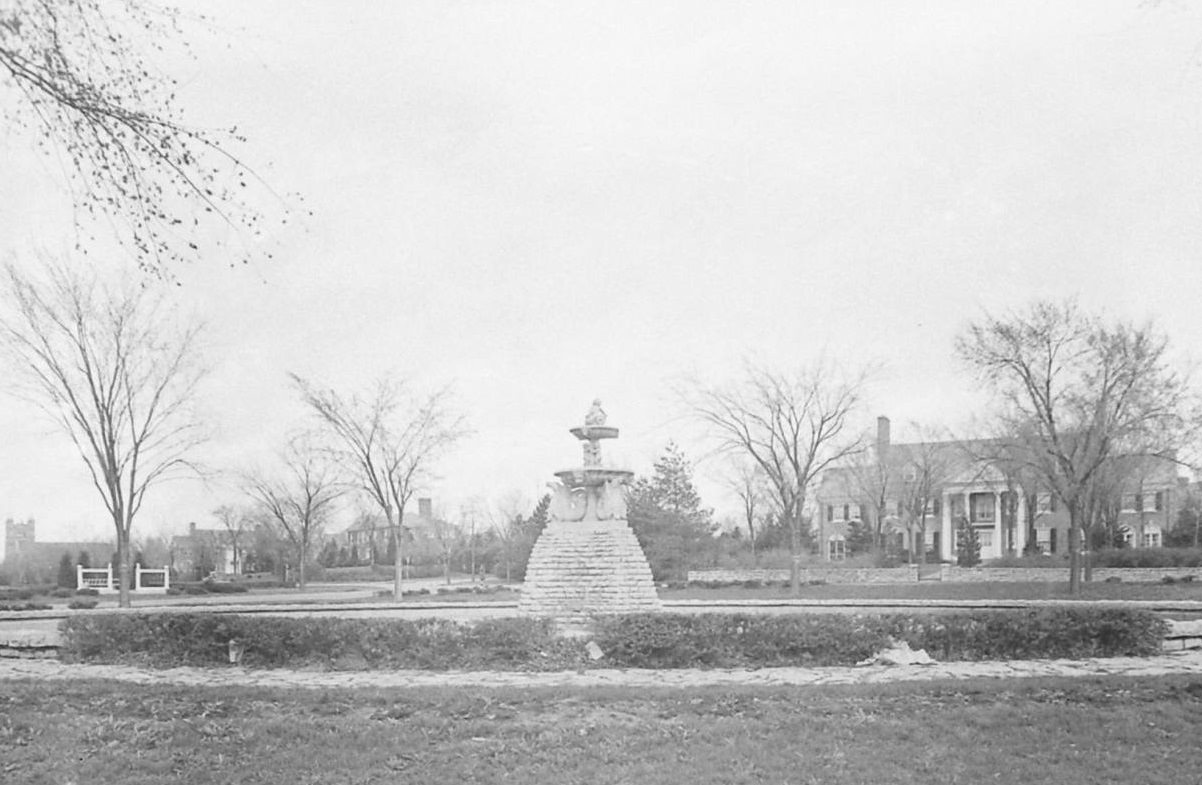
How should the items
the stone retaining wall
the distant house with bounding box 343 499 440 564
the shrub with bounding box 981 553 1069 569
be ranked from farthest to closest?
1. the distant house with bounding box 343 499 440 564
2. the shrub with bounding box 981 553 1069 569
3. the stone retaining wall

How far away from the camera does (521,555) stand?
49406 mm

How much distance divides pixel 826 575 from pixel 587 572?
2753cm

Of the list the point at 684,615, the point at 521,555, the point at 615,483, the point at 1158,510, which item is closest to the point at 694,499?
the point at 521,555

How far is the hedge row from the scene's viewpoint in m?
13.5

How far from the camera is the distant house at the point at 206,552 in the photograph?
6108 cm

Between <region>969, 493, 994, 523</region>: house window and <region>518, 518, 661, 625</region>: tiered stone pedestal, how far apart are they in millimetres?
48982

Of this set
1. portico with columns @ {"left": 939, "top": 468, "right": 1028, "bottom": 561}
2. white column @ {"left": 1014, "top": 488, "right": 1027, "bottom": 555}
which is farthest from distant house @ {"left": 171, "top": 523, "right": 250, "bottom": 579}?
white column @ {"left": 1014, "top": 488, "right": 1027, "bottom": 555}

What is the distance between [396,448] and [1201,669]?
2872cm

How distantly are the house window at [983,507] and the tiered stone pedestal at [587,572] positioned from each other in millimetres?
48982

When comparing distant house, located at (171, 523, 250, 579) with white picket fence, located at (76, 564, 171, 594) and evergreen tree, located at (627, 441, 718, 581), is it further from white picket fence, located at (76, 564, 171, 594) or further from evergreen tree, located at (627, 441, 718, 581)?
evergreen tree, located at (627, 441, 718, 581)

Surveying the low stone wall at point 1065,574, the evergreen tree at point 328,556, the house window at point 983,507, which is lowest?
the evergreen tree at point 328,556

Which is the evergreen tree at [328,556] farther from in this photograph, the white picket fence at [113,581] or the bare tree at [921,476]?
the bare tree at [921,476]

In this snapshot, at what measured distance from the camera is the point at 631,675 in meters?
12.4

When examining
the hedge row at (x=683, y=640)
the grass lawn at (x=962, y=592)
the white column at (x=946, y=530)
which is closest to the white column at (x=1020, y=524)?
the white column at (x=946, y=530)
